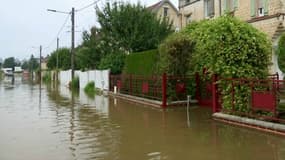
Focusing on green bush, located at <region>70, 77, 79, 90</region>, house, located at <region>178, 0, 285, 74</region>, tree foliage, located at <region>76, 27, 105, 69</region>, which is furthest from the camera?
green bush, located at <region>70, 77, 79, 90</region>

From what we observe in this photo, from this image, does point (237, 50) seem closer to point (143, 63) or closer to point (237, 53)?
point (237, 53)

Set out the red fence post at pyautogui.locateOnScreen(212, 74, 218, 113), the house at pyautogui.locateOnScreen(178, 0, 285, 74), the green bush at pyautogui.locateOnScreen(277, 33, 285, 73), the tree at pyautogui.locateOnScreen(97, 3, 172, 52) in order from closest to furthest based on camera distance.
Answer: the red fence post at pyautogui.locateOnScreen(212, 74, 218, 113) → the green bush at pyautogui.locateOnScreen(277, 33, 285, 73) → the house at pyautogui.locateOnScreen(178, 0, 285, 74) → the tree at pyautogui.locateOnScreen(97, 3, 172, 52)

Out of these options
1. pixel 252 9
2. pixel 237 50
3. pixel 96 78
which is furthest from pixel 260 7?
pixel 96 78

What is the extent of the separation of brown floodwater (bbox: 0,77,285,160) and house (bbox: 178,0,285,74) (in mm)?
6481

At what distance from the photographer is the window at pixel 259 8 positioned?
69.6ft

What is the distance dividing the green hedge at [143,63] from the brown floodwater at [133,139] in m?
6.15

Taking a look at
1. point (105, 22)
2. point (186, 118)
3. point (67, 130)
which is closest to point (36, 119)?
point (67, 130)

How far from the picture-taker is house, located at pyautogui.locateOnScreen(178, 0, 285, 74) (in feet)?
65.7

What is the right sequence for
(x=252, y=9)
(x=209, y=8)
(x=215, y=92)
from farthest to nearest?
(x=209, y=8) < (x=252, y=9) < (x=215, y=92)

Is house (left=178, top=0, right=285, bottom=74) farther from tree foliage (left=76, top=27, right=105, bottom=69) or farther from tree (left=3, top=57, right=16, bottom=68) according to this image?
tree (left=3, top=57, right=16, bottom=68)

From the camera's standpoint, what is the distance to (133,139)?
1033 cm

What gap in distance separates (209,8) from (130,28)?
6016mm

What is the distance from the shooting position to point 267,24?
68.3 feet

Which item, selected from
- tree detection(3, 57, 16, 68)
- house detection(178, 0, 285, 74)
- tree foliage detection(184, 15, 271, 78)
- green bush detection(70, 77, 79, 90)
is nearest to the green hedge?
house detection(178, 0, 285, 74)
